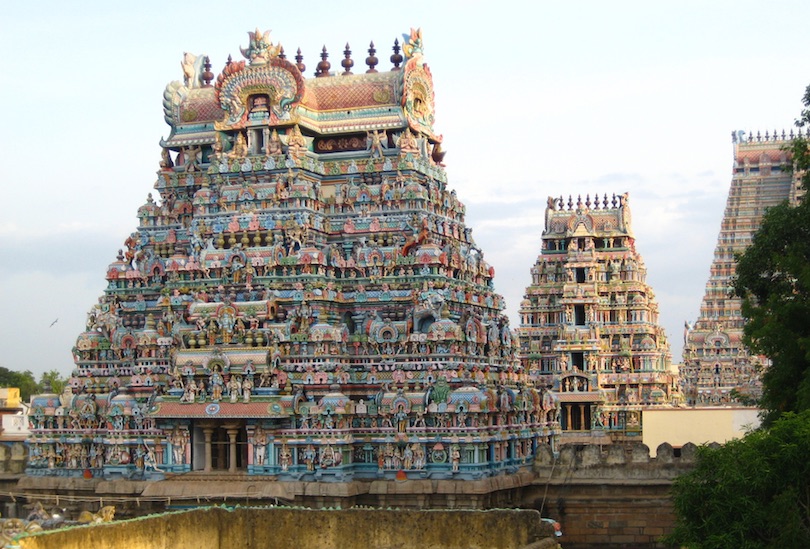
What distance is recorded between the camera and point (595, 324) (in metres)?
71.3

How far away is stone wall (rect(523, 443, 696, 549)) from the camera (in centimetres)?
4384

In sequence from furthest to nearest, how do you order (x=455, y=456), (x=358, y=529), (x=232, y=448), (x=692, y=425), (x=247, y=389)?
(x=692, y=425), (x=232, y=448), (x=247, y=389), (x=455, y=456), (x=358, y=529)

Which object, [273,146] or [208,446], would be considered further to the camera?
[273,146]

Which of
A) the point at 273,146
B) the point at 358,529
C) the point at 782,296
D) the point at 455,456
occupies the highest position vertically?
the point at 273,146

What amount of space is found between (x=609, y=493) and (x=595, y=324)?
27468 millimetres

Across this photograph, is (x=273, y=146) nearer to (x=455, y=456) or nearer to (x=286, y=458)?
(x=286, y=458)

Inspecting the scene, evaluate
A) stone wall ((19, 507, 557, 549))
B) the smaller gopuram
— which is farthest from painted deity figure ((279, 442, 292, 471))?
the smaller gopuram

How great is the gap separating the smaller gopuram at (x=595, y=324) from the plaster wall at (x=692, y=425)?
522 inches

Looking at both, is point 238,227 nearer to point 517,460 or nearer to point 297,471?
point 297,471

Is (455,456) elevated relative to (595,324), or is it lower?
lower

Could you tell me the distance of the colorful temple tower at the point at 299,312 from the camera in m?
42.7

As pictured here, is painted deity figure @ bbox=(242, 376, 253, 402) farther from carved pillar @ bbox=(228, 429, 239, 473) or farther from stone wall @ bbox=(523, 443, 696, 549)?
stone wall @ bbox=(523, 443, 696, 549)

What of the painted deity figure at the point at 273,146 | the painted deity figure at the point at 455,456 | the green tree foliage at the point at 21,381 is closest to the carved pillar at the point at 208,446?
the painted deity figure at the point at 455,456

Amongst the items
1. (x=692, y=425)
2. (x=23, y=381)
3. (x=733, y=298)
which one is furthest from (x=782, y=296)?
(x=23, y=381)
